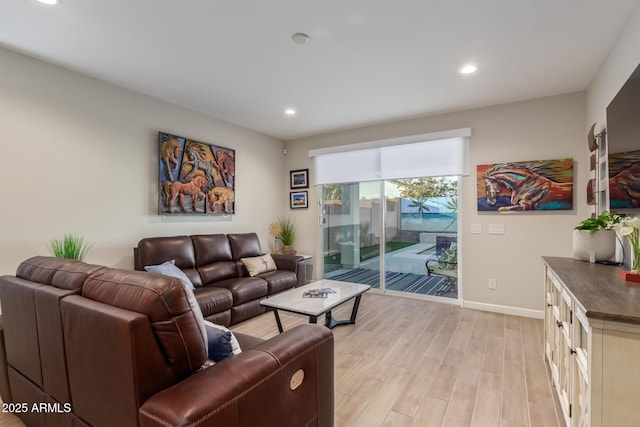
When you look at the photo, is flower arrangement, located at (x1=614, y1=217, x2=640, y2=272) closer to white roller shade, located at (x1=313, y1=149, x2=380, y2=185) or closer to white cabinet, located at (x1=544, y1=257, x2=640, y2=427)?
white cabinet, located at (x1=544, y1=257, x2=640, y2=427)

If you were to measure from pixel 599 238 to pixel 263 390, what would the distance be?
8.26 ft

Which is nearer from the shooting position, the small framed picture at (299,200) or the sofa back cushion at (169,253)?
the sofa back cushion at (169,253)

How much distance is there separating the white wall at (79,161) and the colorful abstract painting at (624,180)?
428 centimetres

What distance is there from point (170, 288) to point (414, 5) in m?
2.26

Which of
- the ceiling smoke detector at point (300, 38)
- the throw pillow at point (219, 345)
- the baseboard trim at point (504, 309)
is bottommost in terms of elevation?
the baseboard trim at point (504, 309)

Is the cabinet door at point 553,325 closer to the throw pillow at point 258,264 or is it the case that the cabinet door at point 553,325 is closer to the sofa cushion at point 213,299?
the sofa cushion at point 213,299

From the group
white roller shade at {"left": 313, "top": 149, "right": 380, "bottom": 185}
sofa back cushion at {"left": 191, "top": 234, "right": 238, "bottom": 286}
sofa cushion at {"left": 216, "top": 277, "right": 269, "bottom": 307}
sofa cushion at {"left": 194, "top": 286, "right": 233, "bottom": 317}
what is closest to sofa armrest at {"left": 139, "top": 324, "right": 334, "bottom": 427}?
sofa cushion at {"left": 194, "top": 286, "right": 233, "bottom": 317}

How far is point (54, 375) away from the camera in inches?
53.6

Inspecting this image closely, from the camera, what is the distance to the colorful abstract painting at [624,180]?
1.86 metres

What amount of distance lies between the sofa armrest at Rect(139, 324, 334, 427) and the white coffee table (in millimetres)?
1090

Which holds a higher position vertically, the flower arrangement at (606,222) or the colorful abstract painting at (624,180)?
the colorful abstract painting at (624,180)

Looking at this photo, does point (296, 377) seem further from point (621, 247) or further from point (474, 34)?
point (474, 34)

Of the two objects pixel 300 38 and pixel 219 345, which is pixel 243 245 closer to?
pixel 300 38

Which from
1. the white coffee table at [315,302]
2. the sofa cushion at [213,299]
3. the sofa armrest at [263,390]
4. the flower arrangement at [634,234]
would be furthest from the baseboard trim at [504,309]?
the sofa armrest at [263,390]
